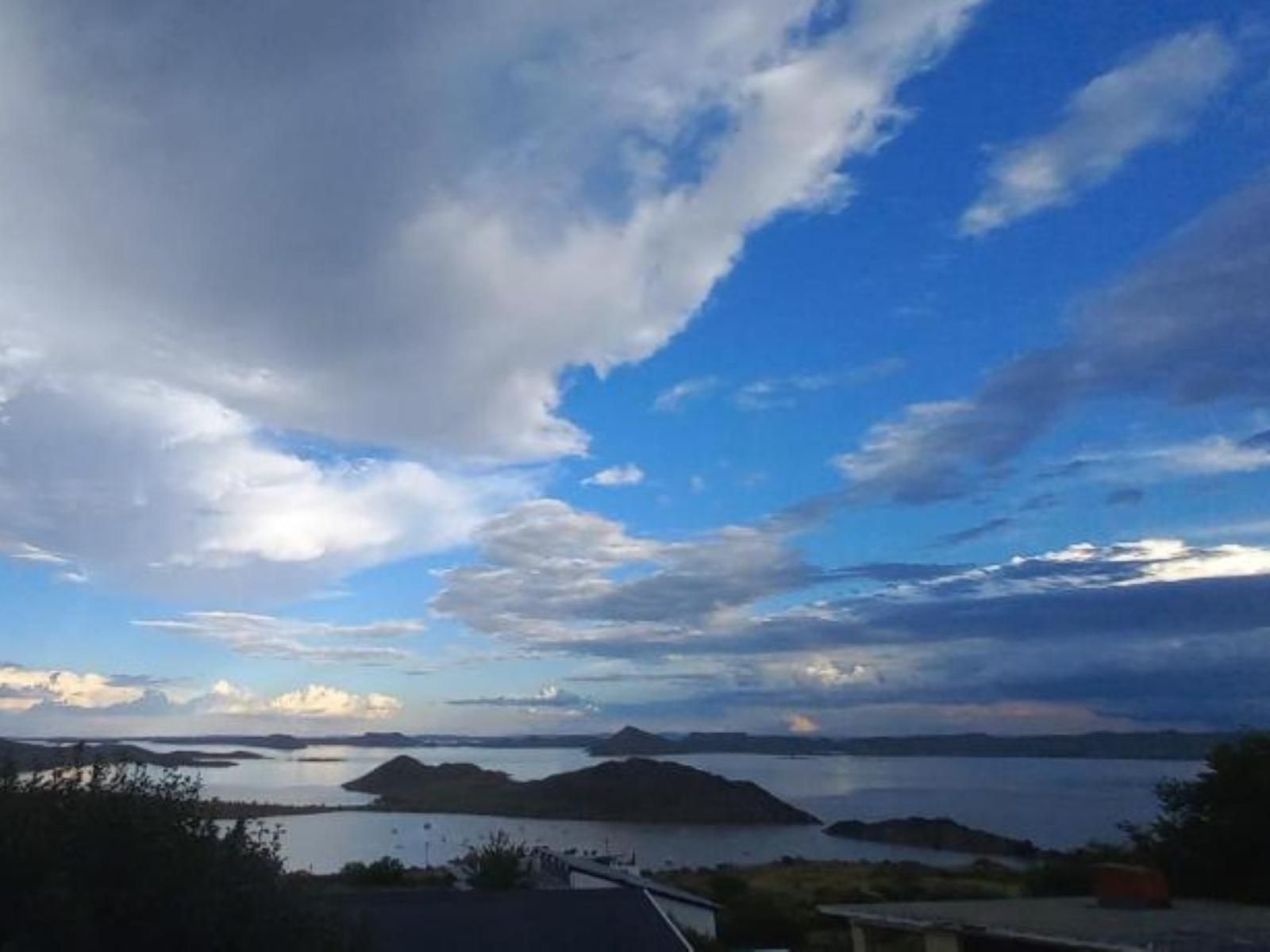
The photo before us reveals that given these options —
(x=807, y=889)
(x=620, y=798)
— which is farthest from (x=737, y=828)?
(x=807, y=889)

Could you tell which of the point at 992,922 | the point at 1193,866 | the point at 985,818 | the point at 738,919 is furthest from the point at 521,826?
the point at 992,922

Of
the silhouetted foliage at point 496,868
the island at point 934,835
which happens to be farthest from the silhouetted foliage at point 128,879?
the island at point 934,835

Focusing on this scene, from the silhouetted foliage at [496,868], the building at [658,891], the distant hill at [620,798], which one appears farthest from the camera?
the distant hill at [620,798]

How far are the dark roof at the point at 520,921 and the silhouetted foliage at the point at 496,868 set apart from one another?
1230cm

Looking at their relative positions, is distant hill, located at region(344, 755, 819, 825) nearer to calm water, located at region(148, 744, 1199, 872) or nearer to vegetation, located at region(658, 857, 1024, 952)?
calm water, located at region(148, 744, 1199, 872)

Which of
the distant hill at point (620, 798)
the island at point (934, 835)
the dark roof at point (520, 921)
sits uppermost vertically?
the distant hill at point (620, 798)

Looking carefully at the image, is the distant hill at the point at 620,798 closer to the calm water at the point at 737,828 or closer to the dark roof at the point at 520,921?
the calm water at the point at 737,828

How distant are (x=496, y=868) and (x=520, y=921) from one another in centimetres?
1668

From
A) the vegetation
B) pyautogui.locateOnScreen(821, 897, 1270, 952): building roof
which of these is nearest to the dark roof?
pyautogui.locateOnScreen(821, 897, 1270, 952): building roof

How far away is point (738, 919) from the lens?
43781 mm

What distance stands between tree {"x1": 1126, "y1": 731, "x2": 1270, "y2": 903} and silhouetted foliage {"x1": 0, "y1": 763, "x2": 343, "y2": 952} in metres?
22.2

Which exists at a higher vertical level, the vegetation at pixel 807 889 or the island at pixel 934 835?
the island at pixel 934 835

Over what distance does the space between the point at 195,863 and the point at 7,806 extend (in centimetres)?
178

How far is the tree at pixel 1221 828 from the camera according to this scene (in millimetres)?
28938
